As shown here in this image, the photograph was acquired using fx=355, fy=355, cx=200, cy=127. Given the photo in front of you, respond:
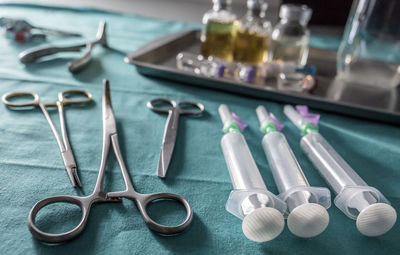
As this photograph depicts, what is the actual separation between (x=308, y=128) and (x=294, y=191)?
174 millimetres

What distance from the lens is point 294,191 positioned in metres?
0.29

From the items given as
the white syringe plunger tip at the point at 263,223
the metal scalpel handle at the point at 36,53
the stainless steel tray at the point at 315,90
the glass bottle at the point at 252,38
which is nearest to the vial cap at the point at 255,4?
the glass bottle at the point at 252,38

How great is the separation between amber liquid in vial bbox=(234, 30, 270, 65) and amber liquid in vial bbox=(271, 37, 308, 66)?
2 centimetres

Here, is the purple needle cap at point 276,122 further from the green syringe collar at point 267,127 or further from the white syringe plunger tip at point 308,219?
the white syringe plunger tip at point 308,219

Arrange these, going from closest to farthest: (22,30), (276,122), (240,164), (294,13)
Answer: (240,164), (276,122), (294,13), (22,30)

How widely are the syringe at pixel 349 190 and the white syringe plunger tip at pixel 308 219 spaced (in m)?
0.03

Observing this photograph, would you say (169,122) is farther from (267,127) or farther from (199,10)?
(199,10)

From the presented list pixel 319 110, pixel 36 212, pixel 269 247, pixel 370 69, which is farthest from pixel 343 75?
pixel 36 212

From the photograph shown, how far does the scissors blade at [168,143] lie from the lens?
36 centimetres

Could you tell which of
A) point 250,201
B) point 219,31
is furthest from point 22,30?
point 250,201

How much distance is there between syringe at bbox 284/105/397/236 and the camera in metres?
0.28

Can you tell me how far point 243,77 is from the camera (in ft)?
1.91

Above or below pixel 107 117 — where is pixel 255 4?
above

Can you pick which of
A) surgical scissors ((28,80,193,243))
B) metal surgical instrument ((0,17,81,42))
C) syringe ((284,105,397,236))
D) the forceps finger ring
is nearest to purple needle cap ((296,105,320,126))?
syringe ((284,105,397,236))
